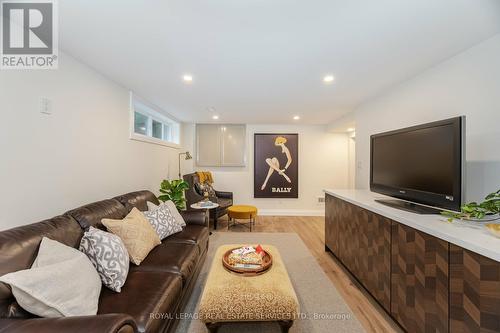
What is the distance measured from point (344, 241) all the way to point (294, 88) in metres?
2.05

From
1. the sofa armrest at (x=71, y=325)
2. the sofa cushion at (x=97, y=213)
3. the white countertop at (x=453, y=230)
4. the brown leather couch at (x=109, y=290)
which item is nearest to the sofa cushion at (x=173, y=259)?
the brown leather couch at (x=109, y=290)

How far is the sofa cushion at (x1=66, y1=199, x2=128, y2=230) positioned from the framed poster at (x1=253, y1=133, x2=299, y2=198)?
131 inches

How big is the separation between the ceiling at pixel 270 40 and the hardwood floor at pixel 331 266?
2.33 meters

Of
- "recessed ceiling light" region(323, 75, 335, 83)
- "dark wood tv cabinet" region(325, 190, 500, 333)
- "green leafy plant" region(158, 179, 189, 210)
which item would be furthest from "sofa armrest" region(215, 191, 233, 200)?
"recessed ceiling light" region(323, 75, 335, 83)

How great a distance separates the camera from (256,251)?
1.84 metres

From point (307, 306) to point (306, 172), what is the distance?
11.5ft

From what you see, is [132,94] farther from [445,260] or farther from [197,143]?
[445,260]

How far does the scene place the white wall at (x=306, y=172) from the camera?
5.00 m

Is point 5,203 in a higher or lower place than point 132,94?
lower

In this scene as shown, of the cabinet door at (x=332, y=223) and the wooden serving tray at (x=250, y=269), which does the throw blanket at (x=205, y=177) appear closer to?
the cabinet door at (x=332, y=223)

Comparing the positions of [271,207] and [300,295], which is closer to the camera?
[300,295]

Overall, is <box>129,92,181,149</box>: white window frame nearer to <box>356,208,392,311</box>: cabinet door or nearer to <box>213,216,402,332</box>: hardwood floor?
<box>213,216,402,332</box>: hardwood floor

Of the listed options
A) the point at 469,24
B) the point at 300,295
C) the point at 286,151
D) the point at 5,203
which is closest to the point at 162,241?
the point at 5,203

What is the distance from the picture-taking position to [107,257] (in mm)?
1367
